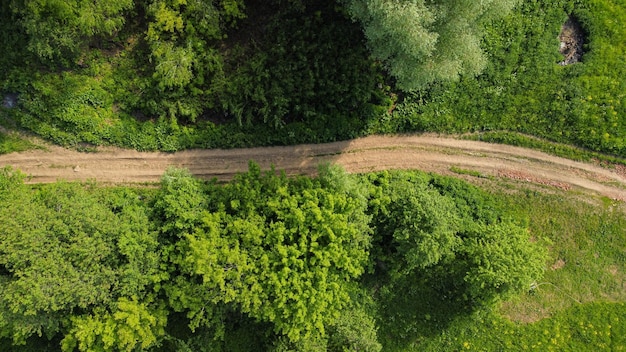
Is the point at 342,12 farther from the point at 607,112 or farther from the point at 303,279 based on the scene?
the point at 607,112

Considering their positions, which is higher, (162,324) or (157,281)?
→ (157,281)

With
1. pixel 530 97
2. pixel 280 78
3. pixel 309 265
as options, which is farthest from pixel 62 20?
pixel 530 97

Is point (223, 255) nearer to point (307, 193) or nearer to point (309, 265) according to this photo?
point (309, 265)

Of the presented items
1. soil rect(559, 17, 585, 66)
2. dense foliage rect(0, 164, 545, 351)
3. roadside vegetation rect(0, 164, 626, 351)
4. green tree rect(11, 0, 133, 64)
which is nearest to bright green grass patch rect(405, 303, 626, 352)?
roadside vegetation rect(0, 164, 626, 351)

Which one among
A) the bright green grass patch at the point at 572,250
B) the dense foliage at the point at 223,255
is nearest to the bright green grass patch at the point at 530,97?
the bright green grass patch at the point at 572,250

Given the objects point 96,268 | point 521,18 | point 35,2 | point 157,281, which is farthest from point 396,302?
point 35,2

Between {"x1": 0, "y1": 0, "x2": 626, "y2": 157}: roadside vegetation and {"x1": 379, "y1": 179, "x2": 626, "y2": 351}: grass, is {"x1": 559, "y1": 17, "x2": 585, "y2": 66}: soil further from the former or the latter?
{"x1": 379, "y1": 179, "x2": 626, "y2": 351}: grass

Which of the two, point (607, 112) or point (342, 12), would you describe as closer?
point (342, 12)

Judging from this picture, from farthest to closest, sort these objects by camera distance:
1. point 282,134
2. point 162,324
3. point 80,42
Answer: point 282,134
point 80,42
point 162,324
